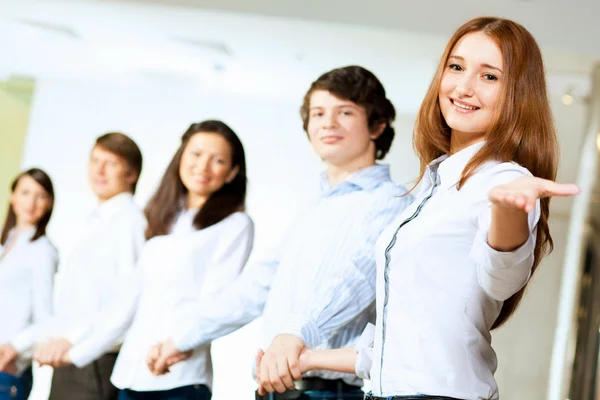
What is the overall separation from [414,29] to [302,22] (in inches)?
19.8

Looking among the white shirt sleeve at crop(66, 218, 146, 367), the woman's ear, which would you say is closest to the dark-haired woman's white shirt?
the white shirt sleeve at crop(66, 218, 146, 367)

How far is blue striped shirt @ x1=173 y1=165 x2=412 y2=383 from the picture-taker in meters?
2.73

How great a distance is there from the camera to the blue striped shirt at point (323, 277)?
2730 mm

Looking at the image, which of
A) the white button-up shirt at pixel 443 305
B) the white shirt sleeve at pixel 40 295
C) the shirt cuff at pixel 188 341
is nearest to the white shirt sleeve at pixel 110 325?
the white shirt sleeve at pixel 40 295

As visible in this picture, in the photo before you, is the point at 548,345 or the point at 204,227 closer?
the point at 204,227

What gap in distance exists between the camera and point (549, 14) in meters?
4.07

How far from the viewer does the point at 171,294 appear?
11.8 feet

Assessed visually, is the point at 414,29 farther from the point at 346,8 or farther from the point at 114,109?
the point at 114,109

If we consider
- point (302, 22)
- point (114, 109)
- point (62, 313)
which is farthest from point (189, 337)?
point (302, 22)

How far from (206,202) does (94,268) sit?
23.7 inches

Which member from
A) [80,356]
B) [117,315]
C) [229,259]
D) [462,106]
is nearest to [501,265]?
[462,106]

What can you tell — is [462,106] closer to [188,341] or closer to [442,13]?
[188,341]

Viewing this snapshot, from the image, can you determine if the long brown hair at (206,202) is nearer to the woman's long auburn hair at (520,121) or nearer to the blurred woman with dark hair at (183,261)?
the blurred woman with dark hair at (183,261)

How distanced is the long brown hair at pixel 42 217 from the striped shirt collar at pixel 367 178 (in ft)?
4.81
